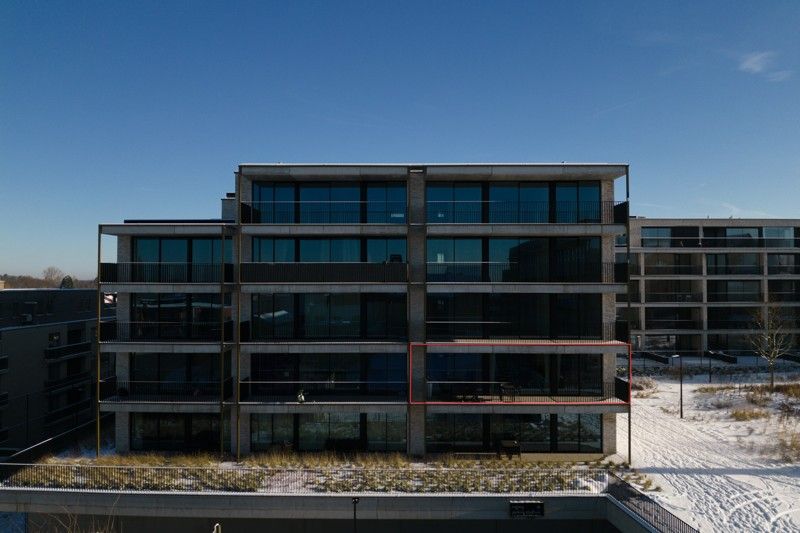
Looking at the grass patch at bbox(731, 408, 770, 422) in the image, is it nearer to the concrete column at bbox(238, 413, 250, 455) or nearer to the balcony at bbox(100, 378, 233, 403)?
the concrete column at bbox(238, 413, 250, 455)

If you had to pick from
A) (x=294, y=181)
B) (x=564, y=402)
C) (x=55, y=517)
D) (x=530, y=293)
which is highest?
(x=294, y=181)

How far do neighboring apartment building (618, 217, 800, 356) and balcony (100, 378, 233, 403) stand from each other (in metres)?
38.6

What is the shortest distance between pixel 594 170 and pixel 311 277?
14.1 m

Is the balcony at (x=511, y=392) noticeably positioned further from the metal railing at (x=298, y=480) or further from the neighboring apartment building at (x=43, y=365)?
the neighboring apartment building at (x=43, y=365)

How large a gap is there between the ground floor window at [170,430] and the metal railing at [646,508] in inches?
685

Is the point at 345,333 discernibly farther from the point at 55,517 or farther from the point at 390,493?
the point at 55,517

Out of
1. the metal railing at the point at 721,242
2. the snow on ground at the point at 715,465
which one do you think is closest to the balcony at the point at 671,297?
the metal railing at the point at 721,242

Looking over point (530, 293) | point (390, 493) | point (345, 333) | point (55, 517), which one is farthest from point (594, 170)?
point (55, 517)

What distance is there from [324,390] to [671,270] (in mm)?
39406

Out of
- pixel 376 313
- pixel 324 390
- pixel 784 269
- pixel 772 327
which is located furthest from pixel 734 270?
pixel 324 390

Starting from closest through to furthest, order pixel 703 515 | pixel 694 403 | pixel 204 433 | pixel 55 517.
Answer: pixel 703 515, pixel 55 517, pixel 204 433, pixel 694 403

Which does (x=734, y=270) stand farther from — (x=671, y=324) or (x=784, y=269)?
(x=671, y=324)

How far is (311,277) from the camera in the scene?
21.0 meters

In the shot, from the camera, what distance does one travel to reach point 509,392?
21.0m
